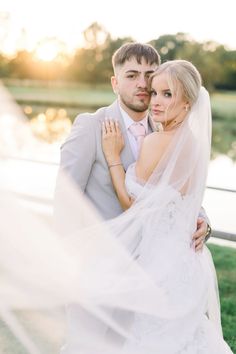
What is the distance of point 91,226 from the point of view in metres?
2.84

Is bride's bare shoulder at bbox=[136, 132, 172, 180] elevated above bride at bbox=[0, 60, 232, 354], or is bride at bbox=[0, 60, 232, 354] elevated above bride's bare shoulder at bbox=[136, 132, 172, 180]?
bride's bare shoulder at bbox=[136, 132, 172, 180]

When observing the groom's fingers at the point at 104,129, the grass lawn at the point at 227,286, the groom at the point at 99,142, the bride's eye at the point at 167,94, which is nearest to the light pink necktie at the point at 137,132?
the groom at the point at 99,142

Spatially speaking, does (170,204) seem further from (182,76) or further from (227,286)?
(227,286)

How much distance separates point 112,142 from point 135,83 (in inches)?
10.9

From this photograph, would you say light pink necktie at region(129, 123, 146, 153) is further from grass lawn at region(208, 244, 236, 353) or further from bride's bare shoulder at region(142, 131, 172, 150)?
grass lawn at region(208, 244, 236, 353)

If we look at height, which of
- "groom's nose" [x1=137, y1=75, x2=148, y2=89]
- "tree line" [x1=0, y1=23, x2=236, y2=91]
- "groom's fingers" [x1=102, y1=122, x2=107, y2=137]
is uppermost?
"groom's nose" [x1=137, y1=75, x2=148, y2=89]

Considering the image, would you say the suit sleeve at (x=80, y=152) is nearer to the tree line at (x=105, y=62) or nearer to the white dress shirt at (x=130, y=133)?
the white dress shirt at (x=130, y=133)

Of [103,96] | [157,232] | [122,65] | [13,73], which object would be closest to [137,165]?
[157,232]

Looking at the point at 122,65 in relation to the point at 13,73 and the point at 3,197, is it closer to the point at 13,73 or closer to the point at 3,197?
the point at 3,197

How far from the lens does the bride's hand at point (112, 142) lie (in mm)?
2732

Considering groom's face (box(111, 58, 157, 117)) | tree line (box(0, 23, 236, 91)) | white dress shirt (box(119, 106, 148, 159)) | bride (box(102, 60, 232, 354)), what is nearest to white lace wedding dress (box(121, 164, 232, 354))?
bride (box(102, 60, 232, 354))

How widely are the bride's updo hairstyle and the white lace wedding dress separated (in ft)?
1.28

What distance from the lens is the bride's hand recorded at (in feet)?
8.96

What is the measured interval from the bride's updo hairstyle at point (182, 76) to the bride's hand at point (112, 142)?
307mm
